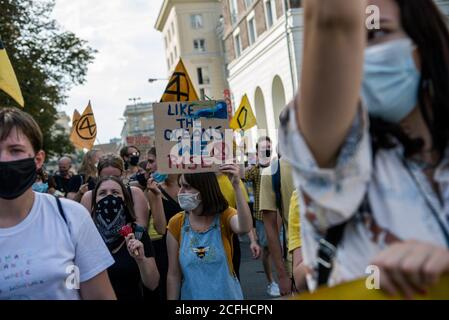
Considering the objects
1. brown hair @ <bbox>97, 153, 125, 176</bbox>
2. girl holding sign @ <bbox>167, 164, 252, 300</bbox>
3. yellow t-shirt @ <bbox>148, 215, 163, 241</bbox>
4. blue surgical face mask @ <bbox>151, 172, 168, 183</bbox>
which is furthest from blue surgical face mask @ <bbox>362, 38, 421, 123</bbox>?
brown hair @ <bbox>97, 153, 125, 176</bbox>

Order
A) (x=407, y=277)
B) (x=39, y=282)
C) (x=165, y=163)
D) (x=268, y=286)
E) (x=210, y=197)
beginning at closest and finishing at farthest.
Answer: (x=407, y=277), (x=39, y=282), (x=210, y=197), (x=165, y=163), (x=268, y=286)

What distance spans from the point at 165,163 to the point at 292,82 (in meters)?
23.1

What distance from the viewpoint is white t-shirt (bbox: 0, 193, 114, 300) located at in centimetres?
224

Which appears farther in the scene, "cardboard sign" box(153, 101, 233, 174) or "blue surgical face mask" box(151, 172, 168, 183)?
"blue surgical face mask" box(151, 172, 168, 183)

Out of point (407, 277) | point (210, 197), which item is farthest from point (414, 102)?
point (210, 197)

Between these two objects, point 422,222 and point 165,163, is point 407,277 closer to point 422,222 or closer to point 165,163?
point 422,222

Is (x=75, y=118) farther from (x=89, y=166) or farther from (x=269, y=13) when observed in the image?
(x=269, y=13)

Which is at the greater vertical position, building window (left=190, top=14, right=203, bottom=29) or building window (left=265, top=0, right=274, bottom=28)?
building window (left=190, top=14, right=203, bottom=29)

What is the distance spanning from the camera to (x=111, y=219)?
14.6ft

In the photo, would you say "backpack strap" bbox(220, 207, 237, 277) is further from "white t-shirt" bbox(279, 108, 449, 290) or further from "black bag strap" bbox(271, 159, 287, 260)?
"white t-shirt" bbox(279, 108, 449, 290)

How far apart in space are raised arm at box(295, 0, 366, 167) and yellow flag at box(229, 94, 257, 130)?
11.9 metres

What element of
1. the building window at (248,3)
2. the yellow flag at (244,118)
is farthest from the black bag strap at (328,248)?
the building window at (248,3)

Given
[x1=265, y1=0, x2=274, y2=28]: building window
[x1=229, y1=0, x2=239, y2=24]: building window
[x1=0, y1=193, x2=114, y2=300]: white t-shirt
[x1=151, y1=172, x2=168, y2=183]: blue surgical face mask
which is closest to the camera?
[x1=0, y1=193, x2=114, y2=300]: white t-shirt

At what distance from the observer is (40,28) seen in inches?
1042
